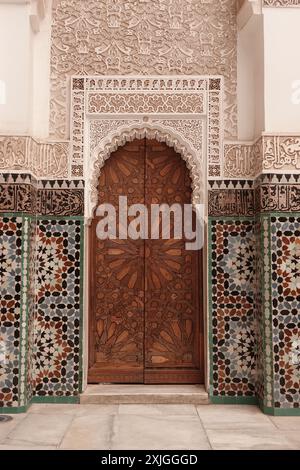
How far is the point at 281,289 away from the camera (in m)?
2.95

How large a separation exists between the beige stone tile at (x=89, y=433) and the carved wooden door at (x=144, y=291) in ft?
1.70

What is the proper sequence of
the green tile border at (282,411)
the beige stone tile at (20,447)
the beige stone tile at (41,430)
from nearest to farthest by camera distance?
1. the beige stone tile at (20,447)
2. the beige stone tile at (41,430)
3. the green tile border at (282,411)

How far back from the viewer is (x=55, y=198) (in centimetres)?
318

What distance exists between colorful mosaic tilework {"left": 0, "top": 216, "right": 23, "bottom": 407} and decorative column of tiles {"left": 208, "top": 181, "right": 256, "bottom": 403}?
1.15m

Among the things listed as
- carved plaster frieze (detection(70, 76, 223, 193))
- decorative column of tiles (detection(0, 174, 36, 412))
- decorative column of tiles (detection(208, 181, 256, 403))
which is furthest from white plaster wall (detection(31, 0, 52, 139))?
decorative column of tiles (detection(208, 181, 256, 403))

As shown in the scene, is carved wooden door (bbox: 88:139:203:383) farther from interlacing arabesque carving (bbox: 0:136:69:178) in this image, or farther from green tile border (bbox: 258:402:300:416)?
green tile border (bbox: 258:402:300:416)

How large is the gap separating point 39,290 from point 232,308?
3.90ft

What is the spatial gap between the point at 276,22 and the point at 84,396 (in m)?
2.50

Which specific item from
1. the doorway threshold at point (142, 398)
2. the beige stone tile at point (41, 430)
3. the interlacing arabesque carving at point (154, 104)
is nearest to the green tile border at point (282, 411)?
the doorway threshold at point (142, 398)

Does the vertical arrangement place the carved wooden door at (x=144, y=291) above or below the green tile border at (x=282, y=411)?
above

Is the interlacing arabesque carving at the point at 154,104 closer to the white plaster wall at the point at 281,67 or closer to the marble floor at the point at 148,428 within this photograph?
the white plaster wall at the point at 281,67

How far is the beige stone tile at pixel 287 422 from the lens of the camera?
266 cm

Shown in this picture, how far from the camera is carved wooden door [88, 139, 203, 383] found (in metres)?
3.28

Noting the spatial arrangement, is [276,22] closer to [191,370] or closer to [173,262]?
[173,262]
